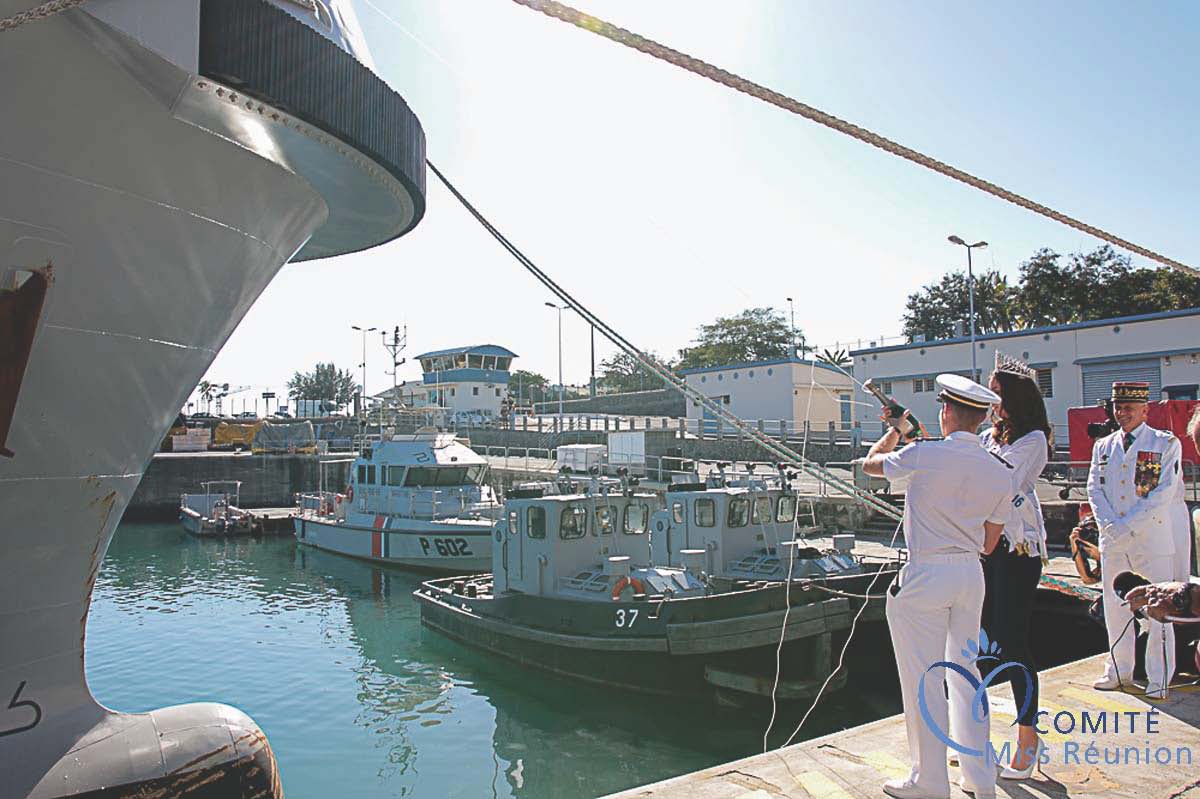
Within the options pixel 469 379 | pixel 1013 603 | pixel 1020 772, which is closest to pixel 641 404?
pixel 469 379

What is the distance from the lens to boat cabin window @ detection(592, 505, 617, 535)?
475 inches

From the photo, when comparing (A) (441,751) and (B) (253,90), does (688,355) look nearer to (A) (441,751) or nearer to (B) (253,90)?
(A) (441,751)

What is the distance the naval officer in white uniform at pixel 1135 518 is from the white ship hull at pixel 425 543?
51.1ft

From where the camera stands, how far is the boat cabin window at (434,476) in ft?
70.1

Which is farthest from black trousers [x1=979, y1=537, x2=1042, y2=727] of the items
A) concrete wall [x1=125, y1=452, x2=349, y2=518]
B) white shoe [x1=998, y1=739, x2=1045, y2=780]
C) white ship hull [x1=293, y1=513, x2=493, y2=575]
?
concrete wall [x1=125, y1=452, x2=349, y2=518]

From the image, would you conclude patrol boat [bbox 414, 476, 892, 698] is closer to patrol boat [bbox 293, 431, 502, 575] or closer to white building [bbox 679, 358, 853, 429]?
patrol boat [bbox 293, 431, 502, 575]

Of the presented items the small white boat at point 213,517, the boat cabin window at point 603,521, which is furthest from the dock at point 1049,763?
the small white boat at point 213,517

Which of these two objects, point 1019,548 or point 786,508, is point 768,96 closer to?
point 1019,548

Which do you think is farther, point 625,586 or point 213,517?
point 213,517

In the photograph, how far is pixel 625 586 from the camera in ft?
35.3

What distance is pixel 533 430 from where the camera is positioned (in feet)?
136

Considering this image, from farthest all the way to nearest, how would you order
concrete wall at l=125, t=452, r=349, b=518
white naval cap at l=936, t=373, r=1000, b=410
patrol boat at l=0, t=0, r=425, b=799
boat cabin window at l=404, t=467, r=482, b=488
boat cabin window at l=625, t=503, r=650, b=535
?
concrete wall at l=125, t=452, r=349, b=518 → boat cabin window at l=404, t=467, r=482, b=488 → boat cabin window at l=625, t=503, r=650, b=535 → patrol boat at l=0, t=0, r=425, b=799 → white naval cap at l=936, t=373, r=1000, b=410

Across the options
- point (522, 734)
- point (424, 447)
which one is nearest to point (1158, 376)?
point (424, 447)

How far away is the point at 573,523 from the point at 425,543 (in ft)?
30.3
